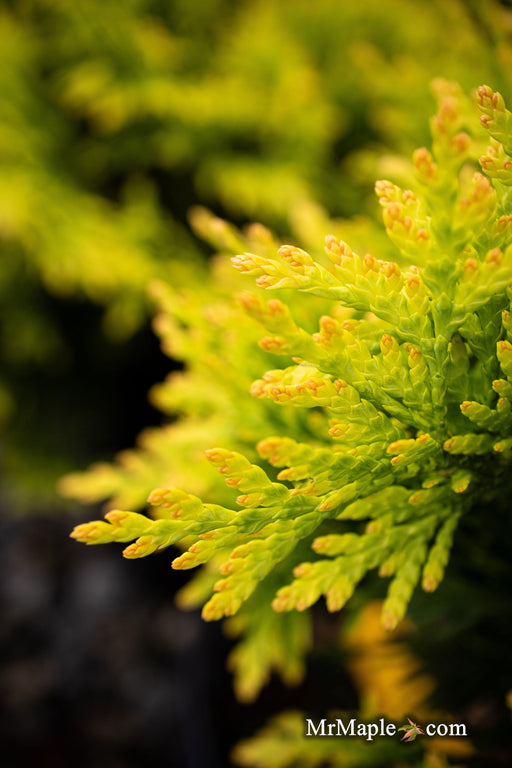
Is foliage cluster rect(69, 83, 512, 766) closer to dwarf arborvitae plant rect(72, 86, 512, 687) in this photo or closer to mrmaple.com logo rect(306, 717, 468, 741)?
dwarf arborvitae plant rect(72, 86, 512, 687)

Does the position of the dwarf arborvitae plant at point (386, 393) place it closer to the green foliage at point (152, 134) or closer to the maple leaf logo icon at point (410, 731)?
the maple leaf logo icon at point (410, 731)

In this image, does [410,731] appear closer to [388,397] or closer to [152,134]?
[388,397]

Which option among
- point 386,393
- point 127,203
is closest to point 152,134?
point 127,203

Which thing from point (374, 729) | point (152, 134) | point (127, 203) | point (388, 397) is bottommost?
point (374, 729)

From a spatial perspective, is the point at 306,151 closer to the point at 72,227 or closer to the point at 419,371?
the point at 72,227

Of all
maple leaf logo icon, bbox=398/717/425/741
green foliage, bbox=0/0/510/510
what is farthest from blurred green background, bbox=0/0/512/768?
maple leaf logo icon, bbox=398/717/425/741

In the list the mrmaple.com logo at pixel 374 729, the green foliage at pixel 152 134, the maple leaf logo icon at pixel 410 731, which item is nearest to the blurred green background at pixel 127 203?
the green foliage at pixel 152 134
